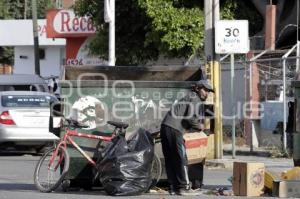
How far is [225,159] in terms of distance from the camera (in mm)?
15977

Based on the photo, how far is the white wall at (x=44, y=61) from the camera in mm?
45125

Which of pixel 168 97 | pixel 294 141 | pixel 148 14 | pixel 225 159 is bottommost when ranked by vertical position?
pixel 225 159

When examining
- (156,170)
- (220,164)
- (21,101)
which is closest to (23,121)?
(21,101)

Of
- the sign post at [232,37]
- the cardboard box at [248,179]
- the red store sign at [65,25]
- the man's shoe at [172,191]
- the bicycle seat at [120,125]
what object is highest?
the red store sign at [65,25]

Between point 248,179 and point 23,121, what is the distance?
851cm

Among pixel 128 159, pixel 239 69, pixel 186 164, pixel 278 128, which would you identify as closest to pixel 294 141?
pixel 186 164

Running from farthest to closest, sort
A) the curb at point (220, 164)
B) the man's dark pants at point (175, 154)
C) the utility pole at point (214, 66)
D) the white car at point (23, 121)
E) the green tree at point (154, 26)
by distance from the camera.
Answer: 1. the green tree at point (154, 26)
2. the white car at point (23, 121)
3. the utility pole at point (214, 66)
4. the curb at point (220, 164)
5. the man's dark pants at point (175, 154)

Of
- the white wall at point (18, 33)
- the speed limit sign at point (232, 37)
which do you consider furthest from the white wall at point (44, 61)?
the speed limit sign at point (232, 37)

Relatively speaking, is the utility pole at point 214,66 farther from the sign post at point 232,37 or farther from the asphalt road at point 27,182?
the asphalt road at point 27,182

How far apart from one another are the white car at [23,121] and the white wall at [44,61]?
27135 millimetres

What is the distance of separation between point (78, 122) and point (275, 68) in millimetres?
9200

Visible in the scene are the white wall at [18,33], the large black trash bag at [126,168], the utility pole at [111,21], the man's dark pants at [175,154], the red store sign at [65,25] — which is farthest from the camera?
the white wall at [18,33]

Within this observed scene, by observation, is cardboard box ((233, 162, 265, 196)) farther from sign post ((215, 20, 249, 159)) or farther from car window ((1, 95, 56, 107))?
car window ((1, 95, 56, 107))

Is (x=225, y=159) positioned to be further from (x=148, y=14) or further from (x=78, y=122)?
(x=148, y=14)
